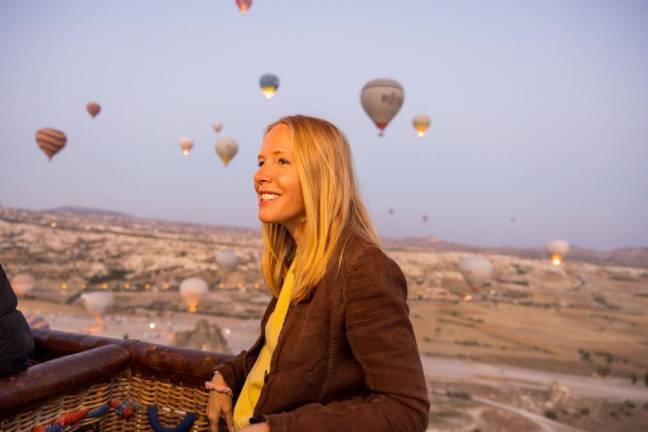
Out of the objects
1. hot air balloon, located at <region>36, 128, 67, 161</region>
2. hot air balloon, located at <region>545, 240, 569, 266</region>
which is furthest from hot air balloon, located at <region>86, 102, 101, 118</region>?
hot air balloon, located at <region>545, 240, 569, 266</region>

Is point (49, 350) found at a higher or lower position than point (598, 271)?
higher

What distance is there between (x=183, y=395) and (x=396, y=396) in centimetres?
97

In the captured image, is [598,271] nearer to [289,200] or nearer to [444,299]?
[444,299]

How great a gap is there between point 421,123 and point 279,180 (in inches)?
1090

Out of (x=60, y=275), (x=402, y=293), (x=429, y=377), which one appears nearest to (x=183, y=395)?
(x=402, y=293)

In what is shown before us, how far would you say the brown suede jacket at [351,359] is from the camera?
1.10 meters

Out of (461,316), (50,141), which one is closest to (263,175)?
(461,316)

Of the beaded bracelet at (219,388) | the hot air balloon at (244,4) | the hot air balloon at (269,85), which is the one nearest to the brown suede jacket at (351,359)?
the beaded bracelet at (219,388)

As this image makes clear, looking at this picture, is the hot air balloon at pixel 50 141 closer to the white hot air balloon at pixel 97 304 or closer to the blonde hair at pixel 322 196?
the white hot air balloon at pixel 97 304

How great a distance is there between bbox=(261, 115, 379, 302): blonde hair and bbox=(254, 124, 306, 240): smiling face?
0.03 metres

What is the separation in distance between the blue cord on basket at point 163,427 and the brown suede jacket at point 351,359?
0.55m

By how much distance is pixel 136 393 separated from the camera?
5.98 feet

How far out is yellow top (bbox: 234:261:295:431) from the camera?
148cm

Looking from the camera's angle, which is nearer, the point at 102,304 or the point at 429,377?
the point at 429,377
